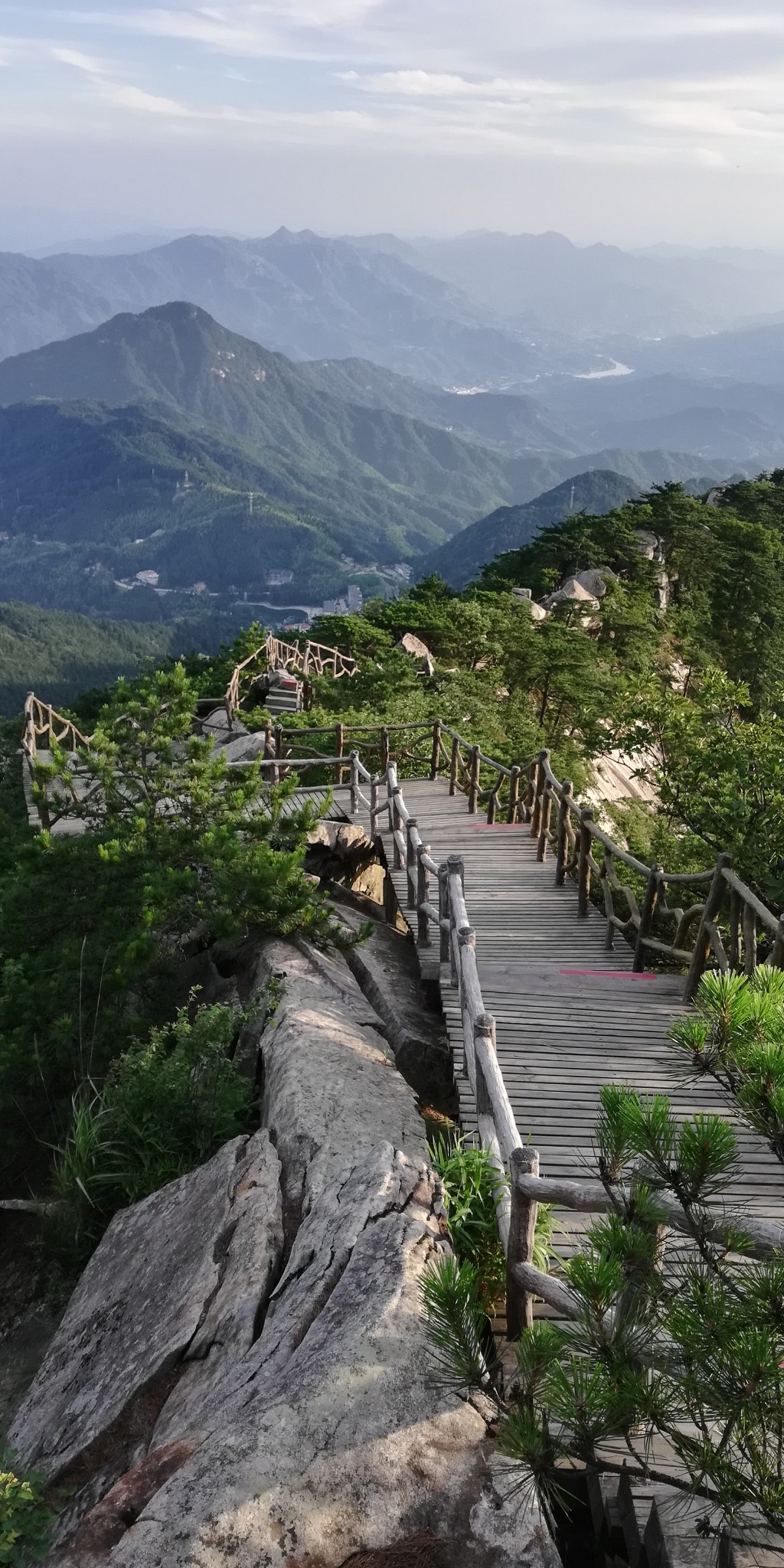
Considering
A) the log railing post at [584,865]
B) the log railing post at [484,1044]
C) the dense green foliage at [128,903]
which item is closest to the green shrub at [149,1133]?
the dense green foliage at [128,903]

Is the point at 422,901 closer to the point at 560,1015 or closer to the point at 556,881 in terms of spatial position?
the point at 556,881

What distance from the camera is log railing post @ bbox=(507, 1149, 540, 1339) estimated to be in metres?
3.68

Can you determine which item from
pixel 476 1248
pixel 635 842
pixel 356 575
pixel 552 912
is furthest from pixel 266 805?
pixel 356 575

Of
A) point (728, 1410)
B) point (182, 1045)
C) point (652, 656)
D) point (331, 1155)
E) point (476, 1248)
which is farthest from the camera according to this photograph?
point (652, 656)

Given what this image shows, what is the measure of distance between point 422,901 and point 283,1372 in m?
5.74

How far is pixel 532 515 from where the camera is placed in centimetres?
16412

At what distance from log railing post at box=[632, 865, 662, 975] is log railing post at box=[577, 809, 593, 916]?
1034 mm

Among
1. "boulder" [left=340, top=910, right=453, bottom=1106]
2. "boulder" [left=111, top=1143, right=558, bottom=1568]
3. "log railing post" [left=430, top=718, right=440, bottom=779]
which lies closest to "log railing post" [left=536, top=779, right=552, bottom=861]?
"boulder" [left=340, top=910, right=453, bottom=1106]

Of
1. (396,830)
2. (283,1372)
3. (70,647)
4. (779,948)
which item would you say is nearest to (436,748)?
(396,830)

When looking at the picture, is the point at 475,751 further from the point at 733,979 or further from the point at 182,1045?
the point at 733,979

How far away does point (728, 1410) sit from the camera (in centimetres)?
241

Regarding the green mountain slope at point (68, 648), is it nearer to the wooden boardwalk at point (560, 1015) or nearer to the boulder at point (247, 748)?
the boulder at point (247, 748)

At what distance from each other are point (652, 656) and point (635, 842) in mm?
11568

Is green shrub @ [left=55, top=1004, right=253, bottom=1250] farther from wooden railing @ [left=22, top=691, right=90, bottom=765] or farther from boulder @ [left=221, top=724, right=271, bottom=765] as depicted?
boulder @ [left=221, top=724, right=271, bottom=765]
